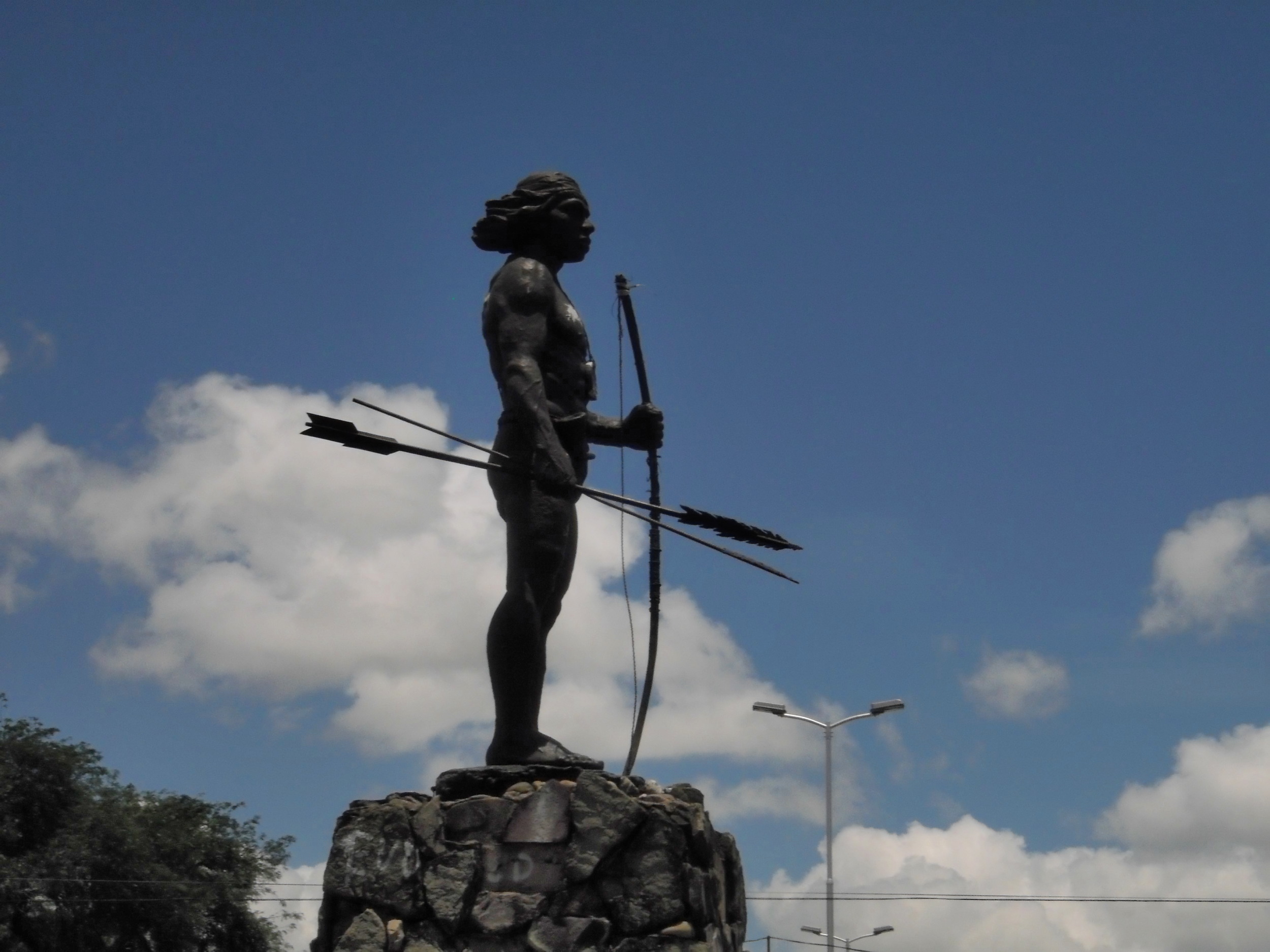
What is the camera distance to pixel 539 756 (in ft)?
29.1

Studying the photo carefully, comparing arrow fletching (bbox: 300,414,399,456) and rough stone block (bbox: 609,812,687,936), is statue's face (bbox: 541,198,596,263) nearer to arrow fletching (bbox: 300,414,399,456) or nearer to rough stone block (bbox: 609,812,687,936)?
arrow fletching (bbox: 300,414,399,456)

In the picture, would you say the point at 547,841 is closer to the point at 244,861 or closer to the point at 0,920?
the point at 0,920

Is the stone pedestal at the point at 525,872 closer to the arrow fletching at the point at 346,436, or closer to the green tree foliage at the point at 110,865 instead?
the arrow fletching at the point at 346,436

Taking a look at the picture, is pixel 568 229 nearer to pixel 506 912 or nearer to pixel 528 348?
pixel 528 348

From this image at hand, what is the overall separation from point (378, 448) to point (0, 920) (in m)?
27.5

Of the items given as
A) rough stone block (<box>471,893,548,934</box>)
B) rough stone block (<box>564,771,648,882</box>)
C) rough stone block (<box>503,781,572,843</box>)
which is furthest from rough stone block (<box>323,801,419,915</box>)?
rough stone block (<box>564,771,648,882</box>)

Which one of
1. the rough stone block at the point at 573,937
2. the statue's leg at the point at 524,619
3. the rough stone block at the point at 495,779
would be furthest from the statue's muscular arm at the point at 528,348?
the rough stone block at the point at 573,937

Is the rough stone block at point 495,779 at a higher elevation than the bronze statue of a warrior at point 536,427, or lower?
lower

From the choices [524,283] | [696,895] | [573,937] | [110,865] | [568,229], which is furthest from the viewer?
[110,865]

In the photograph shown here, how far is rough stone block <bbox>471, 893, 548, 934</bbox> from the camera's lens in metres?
8.34

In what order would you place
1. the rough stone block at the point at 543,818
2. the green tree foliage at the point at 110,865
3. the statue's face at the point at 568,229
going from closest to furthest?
1. the rough stone block at the point at 543,818
2. the statue's face at the point at 568,229
3. the green tree foliage at the point at 110,865

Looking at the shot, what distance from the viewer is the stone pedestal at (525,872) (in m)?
8.33

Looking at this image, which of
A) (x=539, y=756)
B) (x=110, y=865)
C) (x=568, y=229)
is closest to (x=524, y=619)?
(x=539, y=756)

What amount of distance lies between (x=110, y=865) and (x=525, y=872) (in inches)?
1141
